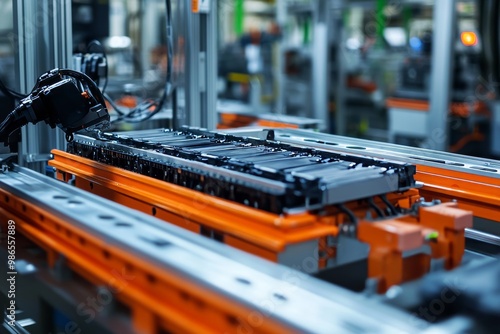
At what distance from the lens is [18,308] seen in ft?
6.68

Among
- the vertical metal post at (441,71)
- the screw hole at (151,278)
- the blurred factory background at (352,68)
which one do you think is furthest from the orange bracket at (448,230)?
the vertical metal post at (441,71)

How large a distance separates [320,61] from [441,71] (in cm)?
192

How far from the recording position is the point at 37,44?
2.60 m

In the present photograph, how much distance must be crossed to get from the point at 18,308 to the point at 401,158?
141 cm

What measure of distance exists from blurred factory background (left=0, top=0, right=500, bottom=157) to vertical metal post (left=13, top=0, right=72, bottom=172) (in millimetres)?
1569

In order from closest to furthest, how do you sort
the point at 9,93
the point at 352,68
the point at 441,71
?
the point at 9,93 < the point at 441,71 < the point at 352,68

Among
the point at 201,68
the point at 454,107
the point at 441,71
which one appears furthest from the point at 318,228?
the point at 454,107

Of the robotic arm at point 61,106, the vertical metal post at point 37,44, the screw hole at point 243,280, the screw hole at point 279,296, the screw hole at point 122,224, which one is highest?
Answer: the vertical metal post at point 37,44

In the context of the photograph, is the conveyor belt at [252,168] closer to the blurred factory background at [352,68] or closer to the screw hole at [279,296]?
the screw hole at [279,296]

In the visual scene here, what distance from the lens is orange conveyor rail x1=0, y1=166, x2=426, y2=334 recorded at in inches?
42.6

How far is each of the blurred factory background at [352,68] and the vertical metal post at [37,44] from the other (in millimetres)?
1569

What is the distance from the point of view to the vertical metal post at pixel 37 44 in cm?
257

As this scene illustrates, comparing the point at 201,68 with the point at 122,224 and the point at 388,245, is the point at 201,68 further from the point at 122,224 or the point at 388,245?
the point at 388,245

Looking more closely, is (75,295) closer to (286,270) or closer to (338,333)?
(286,270)
